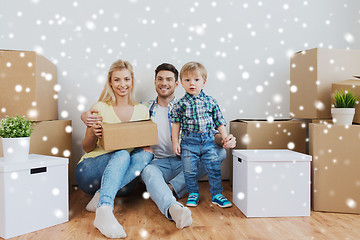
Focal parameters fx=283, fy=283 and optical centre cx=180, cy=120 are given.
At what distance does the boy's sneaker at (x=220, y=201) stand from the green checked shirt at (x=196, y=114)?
1.17ft

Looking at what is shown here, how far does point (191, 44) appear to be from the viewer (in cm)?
194

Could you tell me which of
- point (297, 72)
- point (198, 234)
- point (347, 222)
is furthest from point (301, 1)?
point (198, 234)

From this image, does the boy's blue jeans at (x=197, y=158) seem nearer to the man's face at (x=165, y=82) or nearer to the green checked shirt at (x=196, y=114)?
the green checked shirt at (x=196, y=114)

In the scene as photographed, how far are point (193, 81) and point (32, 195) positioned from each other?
0.91 meters

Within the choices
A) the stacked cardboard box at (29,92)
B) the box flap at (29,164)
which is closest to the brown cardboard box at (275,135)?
the box flap at (29,164)

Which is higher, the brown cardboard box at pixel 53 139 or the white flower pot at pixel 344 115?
the white flower pot at pixel 344 115

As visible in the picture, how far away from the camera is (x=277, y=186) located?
129cm

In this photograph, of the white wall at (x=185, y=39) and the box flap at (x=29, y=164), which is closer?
the box flap at (x=29, y=164)

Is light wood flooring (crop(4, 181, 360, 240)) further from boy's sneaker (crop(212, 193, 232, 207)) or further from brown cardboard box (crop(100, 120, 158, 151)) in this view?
brown cardboard box (crop(100, 120, 158, 151))

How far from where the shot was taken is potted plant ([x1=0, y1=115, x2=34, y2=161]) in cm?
116

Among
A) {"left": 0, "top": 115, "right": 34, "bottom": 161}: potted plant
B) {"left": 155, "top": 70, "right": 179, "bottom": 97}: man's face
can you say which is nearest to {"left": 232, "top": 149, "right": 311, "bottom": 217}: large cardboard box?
{"left": 155, "top": 70, "right": 179, "bottom": 97}: man's face

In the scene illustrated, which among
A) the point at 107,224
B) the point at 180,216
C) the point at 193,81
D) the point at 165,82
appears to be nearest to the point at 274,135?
the point at 193,81

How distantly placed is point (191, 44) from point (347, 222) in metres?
1.36

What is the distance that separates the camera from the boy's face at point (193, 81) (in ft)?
4.89
